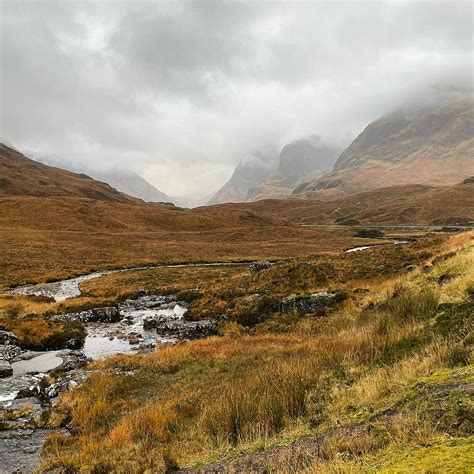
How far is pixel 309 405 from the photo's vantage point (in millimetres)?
9000

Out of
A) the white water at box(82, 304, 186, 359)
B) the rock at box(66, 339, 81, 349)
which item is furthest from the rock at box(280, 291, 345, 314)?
the rock at box(66, 339, 81, 349)

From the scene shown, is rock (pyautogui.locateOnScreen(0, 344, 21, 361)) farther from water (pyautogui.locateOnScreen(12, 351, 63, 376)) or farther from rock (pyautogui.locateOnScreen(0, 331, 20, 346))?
water (pyautogui.locateOnScreen(12, 351, 63, 376))

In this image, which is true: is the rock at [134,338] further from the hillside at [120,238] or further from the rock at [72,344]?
the hillside at [120,238]

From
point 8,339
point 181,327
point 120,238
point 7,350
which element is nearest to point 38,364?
point 7,350

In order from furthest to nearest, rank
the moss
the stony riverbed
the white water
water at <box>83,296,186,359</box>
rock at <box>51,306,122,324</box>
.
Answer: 1. rock at <box>51,306,122,324</box>
2. water at <box>83,296,186,359</box>
3. the white water
4. the stony riverbed
5. the moss

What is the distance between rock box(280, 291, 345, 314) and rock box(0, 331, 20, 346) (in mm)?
16804

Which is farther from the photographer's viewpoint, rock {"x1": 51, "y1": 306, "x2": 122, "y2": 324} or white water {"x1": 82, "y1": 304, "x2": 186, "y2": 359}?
rock {"x1": 51, "y1": 306, "x2": 122, "y2": 324}

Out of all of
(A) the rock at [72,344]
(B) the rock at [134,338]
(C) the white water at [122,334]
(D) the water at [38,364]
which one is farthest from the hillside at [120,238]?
(D) the water at [38,364]

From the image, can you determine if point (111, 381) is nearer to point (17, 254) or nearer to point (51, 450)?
point (51, 450)

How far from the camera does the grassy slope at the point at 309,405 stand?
585cm

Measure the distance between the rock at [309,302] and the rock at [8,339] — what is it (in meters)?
16.8

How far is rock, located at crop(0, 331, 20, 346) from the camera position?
2334 cm

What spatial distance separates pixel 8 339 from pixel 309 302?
19.0 m

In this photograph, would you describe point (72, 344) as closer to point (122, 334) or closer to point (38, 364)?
point (122, 334)
